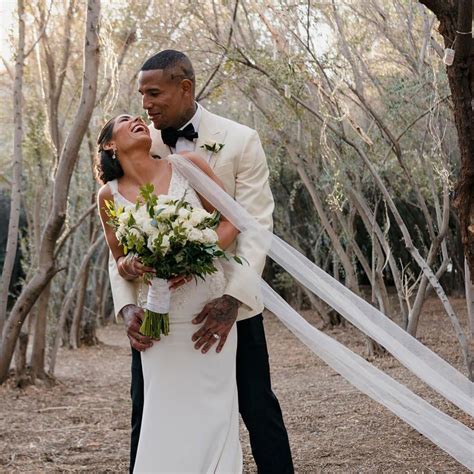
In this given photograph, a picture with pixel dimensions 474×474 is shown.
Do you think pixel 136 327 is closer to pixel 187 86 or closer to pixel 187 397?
pixel 187 397

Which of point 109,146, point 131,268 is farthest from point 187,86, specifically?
point 131,268

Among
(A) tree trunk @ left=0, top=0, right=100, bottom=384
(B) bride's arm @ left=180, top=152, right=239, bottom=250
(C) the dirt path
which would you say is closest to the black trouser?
(B) bride's arm @ left=180, top=152, right=239, bottom=250

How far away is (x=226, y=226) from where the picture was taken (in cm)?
336

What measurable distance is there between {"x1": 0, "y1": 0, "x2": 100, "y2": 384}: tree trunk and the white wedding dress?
285cm

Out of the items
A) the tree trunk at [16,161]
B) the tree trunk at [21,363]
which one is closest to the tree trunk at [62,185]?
the tree trunk at [21,363]

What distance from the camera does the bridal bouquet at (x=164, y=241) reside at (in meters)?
3.01

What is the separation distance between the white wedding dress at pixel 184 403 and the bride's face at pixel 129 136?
0.55m

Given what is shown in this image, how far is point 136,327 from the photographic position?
3.26 meters

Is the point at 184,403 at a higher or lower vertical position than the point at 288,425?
higher

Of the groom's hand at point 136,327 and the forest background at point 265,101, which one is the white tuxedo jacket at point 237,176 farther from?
the forest background at point 265,101

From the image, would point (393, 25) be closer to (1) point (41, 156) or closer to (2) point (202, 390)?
(1) point (41, 156)

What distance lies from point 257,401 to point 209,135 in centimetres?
104

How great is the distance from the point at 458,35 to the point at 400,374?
16.0 ft

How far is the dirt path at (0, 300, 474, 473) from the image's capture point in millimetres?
4914
